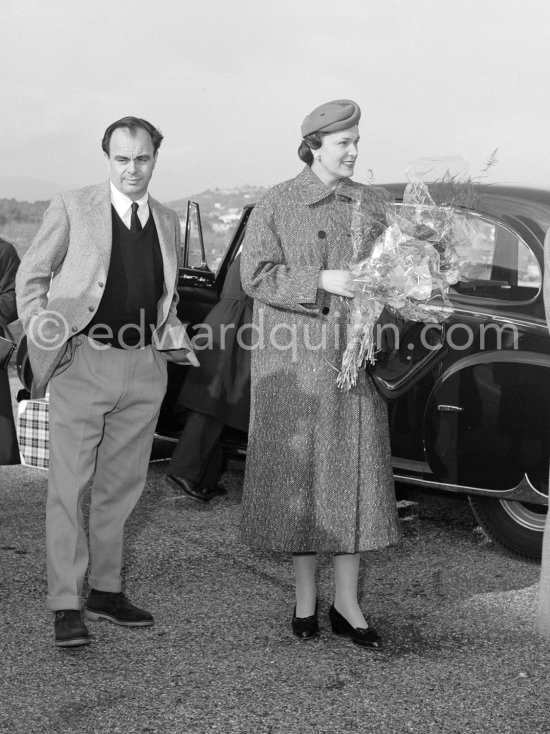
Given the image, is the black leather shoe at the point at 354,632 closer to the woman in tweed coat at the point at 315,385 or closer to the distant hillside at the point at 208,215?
the woman in tweed coat at the point at 315,385

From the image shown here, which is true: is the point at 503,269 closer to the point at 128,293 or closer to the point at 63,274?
the point at 128,293

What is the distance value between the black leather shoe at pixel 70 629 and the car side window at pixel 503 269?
99.4 inches

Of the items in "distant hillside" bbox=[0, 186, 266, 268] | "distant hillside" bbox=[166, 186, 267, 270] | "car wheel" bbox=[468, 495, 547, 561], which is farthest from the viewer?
"distant hillside" bbox=[0, 186, 266, 268]

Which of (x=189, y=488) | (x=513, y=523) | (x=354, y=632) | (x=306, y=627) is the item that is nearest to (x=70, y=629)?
(x=306, y=627)

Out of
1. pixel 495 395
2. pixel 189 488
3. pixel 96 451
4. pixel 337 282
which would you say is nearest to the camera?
pixel 337 282

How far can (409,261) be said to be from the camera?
364cm

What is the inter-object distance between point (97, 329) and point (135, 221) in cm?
46

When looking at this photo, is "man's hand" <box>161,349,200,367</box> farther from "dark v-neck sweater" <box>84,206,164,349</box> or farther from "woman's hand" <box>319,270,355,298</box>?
"woman's hand" <box>319,270,355,298</box>

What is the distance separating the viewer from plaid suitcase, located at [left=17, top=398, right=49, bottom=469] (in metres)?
6.64

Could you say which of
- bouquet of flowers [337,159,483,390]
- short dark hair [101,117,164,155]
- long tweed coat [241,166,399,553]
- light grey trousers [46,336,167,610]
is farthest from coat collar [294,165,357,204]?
light grey trousers [46,336,167,610]

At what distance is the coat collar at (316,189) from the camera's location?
13.2 feet

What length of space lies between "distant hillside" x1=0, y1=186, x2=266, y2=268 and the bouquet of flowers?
1.15 metres

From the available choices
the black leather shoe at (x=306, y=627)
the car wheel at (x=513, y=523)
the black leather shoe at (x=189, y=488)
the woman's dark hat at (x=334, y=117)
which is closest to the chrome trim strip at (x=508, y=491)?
the car wheel at (x=513, y=523)

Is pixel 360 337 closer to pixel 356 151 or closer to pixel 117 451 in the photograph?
pixel 356 151
